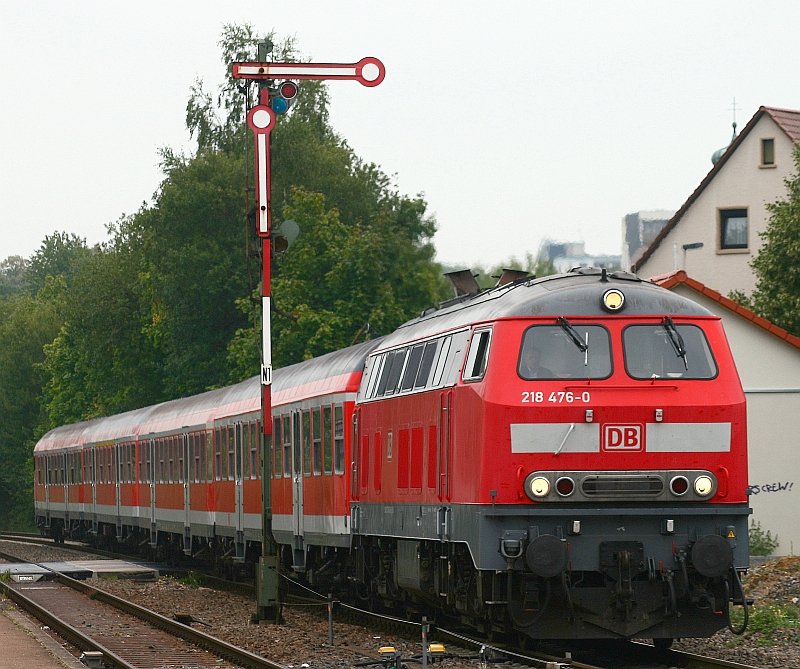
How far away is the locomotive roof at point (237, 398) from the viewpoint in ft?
70.4

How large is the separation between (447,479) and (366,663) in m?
2.15

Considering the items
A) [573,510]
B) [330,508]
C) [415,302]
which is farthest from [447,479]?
[415,302]

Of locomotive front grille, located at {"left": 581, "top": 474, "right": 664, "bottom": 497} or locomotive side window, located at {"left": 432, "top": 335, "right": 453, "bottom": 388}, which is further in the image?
locomotive side window, located at {"left": 432, "top": 335, "right": 453, "bottom": 388}

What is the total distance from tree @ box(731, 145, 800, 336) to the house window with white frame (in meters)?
14.8

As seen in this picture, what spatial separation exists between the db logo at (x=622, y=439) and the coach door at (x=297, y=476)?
979 cm

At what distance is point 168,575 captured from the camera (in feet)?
105

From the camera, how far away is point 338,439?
68.4 ft

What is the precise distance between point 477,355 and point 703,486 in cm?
227

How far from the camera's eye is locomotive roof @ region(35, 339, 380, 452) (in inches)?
845

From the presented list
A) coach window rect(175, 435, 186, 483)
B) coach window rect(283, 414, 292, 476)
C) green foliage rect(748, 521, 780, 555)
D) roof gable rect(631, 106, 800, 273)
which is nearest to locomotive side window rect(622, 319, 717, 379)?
coach window rect(283, 414, 292, 476)

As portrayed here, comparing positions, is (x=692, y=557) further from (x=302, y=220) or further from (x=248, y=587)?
(x=302, y=220)

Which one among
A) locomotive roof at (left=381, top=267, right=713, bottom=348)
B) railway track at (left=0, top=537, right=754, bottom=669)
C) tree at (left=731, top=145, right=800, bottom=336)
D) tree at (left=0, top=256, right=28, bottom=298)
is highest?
tree at (left=0, top=256, right=28, bottom=298)

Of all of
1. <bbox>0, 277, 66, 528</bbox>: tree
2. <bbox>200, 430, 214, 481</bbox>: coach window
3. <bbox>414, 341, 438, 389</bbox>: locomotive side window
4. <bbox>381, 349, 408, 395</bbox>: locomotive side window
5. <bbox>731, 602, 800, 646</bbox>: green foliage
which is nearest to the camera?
<bbox>731, 602, 800, 646</bbox>: green foliage

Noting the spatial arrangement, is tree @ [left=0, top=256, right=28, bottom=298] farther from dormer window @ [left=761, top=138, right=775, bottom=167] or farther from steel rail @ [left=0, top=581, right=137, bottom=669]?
steel rail @ [left=0, top=581, right=137, bottom=669]
